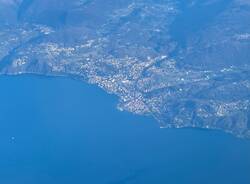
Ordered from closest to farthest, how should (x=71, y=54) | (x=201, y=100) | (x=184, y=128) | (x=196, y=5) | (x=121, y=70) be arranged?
(x=184, y=128) → (x=201, y=100) → (x=121, y=70) → (x=71, y=54) → (x=196, y=5)

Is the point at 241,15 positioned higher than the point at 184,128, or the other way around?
the point at 241,15

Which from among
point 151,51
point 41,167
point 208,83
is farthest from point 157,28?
point 41,167

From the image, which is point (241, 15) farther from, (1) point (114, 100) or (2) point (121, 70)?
(1) point (114, 100)

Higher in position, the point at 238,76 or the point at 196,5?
the point at 196,5

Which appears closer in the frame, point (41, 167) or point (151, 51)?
point (41, 167)

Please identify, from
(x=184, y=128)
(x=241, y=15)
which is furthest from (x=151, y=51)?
(x=184, y=128)

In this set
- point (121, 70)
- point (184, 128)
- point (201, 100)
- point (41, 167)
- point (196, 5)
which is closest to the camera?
point (41, 167)

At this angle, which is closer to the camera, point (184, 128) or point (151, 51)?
point (184, 128)

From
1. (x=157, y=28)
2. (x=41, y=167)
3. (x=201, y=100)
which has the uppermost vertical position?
(x=157, y=28)

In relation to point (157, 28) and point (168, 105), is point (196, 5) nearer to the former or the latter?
point (157, 28)
